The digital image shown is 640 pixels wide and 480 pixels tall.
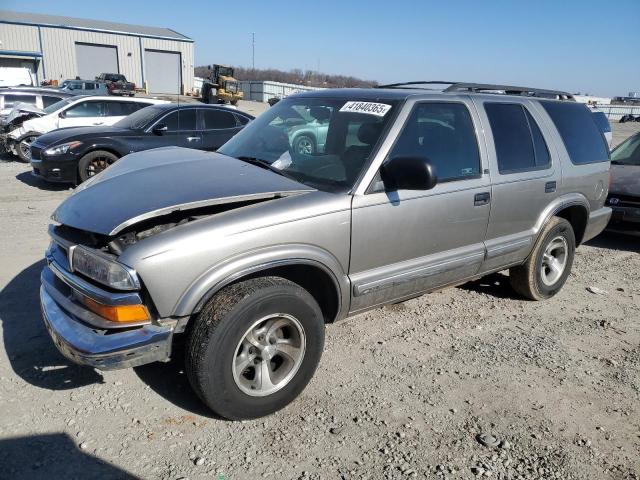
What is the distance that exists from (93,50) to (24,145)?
38.5 meters

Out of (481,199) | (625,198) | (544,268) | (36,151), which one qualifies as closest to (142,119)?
(36,151)

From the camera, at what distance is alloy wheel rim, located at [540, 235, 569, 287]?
483 cm

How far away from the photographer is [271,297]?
272 cm

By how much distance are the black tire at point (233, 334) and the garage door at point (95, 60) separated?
48.5 m

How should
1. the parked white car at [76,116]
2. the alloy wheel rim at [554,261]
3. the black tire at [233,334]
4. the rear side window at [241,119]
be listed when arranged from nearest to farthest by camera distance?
the black tire at [233,334] → the alloy wheel rim at [554,261] → the rear side window at [241,119] → the parked white car at [76,116]

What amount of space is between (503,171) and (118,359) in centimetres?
315

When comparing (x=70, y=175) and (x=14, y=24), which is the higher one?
(x=14, y=24)

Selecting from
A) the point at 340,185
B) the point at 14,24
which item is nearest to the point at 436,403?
the point at 340,185

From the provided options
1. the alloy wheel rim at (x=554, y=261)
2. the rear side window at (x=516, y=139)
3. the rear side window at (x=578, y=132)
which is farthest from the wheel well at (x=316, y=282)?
the rear side window at (x=578, y=132)

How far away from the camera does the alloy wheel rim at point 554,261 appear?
15.9ft

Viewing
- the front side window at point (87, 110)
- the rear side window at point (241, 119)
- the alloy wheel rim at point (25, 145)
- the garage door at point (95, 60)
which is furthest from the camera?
the garage door at point (95, 60)

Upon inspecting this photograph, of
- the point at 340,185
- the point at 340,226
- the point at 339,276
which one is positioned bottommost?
the point at 339,276

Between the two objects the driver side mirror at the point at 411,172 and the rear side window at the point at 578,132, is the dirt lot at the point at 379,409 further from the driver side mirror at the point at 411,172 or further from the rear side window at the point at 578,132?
the rear side window at the point at 578,132

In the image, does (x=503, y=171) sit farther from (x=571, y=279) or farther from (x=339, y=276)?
(x=571, y=279)
